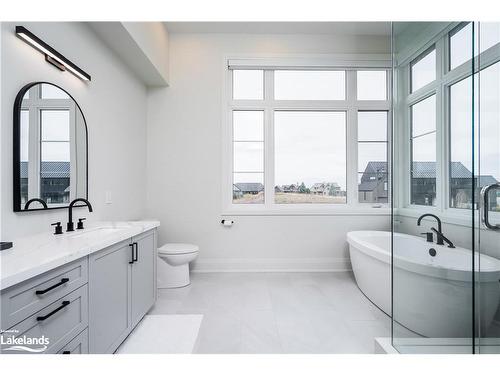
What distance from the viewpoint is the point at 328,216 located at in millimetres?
3486

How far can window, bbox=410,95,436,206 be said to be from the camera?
5.14 feet

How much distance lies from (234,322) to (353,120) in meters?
2.93

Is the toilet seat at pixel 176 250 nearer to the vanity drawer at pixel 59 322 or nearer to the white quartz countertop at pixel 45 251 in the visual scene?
the white quartz countertop at pixel 45 251

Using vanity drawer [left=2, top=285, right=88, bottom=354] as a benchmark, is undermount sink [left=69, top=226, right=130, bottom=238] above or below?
above

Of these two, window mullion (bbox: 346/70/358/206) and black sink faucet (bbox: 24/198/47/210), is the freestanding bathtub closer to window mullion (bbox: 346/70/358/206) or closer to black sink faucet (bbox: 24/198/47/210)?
window mullion (bbox: 346/70/358/206)

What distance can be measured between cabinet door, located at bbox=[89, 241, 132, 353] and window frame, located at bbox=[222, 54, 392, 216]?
5.97 ft

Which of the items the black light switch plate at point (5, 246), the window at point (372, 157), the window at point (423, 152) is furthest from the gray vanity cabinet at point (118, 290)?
the window at point (372, 157)

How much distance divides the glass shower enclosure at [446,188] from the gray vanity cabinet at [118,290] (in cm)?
175

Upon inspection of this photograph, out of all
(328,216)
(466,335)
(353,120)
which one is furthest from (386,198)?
(466,335)

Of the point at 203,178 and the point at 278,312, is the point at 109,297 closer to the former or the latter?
the point at 278,312

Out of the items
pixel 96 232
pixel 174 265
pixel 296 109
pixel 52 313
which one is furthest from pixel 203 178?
pixel 52 313

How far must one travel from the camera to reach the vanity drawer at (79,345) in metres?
1.18

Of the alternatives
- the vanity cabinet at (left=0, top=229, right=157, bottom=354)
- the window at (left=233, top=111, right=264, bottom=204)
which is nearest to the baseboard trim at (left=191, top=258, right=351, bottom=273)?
the window at (left=233, top=111, right=264, bottom=204)
